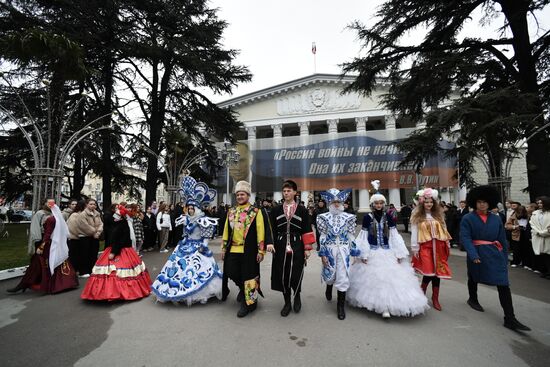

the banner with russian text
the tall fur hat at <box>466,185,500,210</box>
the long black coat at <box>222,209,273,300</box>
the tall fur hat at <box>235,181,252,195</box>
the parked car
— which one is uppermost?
the banner with russian text

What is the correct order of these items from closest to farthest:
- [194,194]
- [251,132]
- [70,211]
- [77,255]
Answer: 1. [194,194]
2. [77,255]
3. [70,211]
4. [251,132]

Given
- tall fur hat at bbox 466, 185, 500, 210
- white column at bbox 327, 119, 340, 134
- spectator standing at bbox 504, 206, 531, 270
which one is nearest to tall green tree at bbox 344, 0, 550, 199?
spectator standing at bbox 504, 206, 531, 270

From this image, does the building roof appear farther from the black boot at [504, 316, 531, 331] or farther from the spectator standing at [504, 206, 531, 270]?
the black boot at [504, 316, 531, 331]

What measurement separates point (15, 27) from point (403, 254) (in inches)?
669

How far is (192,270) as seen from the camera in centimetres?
448

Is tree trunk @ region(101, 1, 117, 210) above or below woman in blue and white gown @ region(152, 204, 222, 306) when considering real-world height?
above

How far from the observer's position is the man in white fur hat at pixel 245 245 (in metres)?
4.08

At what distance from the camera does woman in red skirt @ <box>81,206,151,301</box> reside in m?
4.57

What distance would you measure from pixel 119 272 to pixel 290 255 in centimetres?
299

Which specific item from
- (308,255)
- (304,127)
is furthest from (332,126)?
(308,255)

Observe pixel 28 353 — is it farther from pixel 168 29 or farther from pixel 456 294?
pixel 168 29

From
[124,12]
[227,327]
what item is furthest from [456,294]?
[124,12]

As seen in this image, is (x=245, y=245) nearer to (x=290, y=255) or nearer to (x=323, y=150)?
(x=290, y=255)

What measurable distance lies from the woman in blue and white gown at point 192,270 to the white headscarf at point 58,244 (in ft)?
7.40
